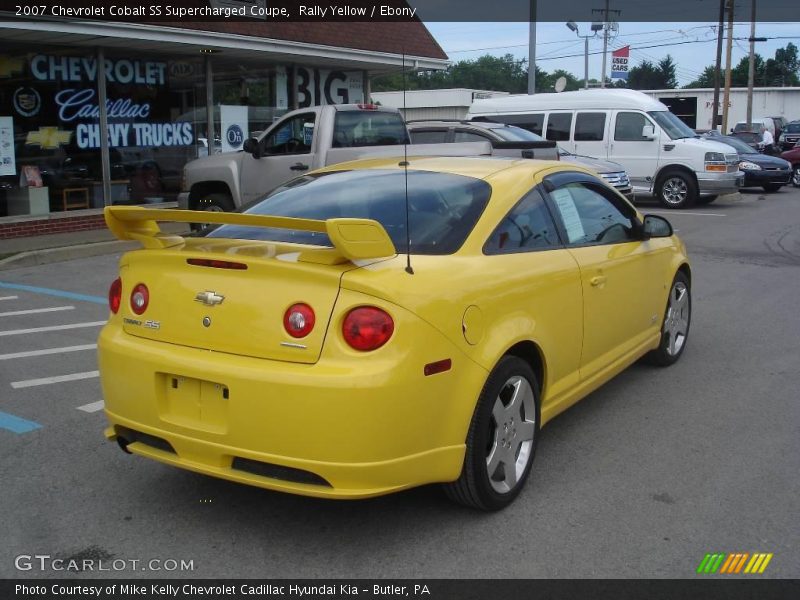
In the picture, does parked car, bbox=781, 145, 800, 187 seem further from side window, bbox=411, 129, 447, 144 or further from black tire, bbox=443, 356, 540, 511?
black tire, bbox=443, 356, 540, 511

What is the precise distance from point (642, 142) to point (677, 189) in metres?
1.29

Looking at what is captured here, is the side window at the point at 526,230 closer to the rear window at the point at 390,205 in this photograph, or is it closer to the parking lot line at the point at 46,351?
the rear window at the point at 390,205

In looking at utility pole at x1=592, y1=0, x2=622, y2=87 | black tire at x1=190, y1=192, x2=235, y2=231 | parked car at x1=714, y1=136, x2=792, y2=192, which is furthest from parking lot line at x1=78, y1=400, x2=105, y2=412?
utility pole at x1=592, y1=0, x2=622, y2=87

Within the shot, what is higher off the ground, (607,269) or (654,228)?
(654,228)

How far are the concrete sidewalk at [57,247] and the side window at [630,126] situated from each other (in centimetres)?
980


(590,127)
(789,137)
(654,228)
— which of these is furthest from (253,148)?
(789,137)

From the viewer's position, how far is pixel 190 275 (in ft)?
12.0

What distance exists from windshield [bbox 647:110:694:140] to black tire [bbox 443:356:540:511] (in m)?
15.4

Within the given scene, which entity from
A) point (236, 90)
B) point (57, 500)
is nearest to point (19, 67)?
point (236, 90)

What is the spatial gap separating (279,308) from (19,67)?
1154cm

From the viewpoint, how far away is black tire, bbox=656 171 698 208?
17984 mm

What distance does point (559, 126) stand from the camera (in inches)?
739

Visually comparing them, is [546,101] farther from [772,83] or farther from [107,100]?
[772,83]

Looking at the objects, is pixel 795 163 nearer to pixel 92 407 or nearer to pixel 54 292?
pixel 54 292
